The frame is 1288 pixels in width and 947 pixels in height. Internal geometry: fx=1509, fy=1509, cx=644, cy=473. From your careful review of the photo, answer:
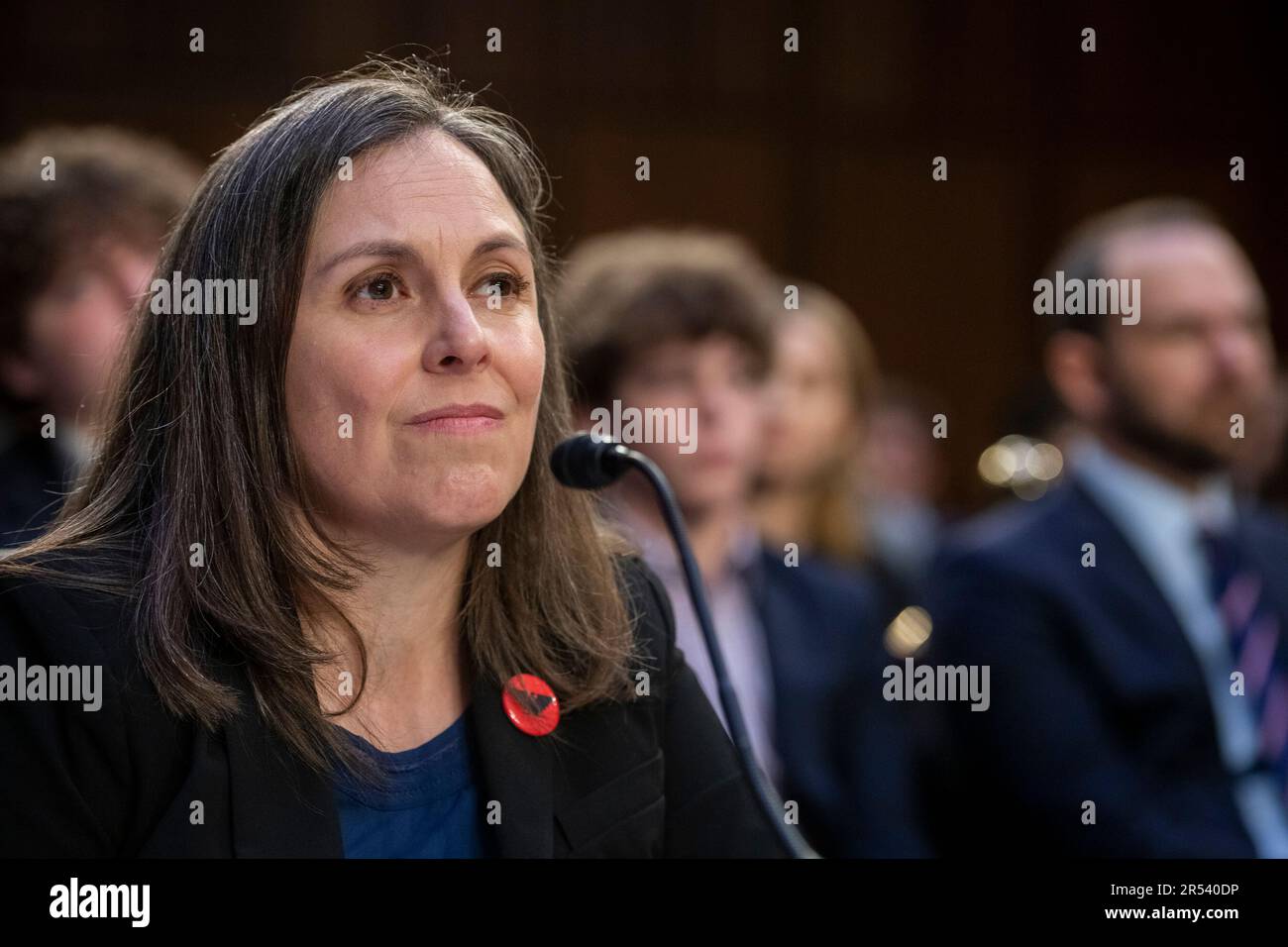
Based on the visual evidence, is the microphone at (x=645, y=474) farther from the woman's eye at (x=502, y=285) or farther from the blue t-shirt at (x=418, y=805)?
the blue t-shirt at (x=418, y=805)

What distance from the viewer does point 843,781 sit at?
3.47 meters

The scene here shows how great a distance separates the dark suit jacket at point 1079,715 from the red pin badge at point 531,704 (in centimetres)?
148

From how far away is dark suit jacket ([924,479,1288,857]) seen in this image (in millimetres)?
2941

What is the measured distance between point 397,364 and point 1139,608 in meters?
1.95

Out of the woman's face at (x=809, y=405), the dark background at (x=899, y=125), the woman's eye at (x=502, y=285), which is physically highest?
the dark background at (x=899, y=125)

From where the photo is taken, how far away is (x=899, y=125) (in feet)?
21.2

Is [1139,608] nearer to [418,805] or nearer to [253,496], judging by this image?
[418,805]

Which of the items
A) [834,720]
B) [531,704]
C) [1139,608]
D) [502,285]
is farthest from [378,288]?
[834,720]

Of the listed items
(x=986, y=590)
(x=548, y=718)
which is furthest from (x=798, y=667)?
(x=548, y=718)

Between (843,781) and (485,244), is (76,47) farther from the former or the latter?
(485,244)

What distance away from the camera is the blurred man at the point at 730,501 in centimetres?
336

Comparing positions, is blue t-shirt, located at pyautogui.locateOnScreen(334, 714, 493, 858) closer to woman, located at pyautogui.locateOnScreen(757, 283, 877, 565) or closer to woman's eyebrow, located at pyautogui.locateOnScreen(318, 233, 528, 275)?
woman's eyebrow, located at pyautogui.locateOnScreen(318, 233, 528, 275)

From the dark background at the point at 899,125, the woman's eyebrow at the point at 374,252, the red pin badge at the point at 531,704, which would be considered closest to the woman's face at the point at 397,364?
the woman's eyebrow at the point at 374,252

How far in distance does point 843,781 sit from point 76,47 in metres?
3.82
